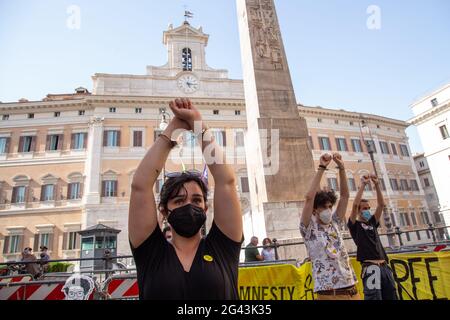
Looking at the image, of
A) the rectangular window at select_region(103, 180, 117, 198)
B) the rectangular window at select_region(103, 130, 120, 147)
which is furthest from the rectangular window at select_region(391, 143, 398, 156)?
the rectangular window at select_region(103, 180, 117, 198)

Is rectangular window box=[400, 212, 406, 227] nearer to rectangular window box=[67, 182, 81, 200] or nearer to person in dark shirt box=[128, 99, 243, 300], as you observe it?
rectangular window box=[67, 182, 81, 200]

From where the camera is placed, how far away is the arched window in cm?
3014

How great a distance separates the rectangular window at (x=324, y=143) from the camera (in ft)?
100

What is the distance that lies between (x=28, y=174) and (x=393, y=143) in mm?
40592

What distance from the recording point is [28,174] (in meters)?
23.8

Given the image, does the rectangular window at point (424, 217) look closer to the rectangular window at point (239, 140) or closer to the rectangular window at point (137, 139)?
the rectangular window at point (239, 140)

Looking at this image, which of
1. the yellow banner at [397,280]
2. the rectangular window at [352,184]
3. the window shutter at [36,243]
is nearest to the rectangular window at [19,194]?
the window shutter at [36,243]

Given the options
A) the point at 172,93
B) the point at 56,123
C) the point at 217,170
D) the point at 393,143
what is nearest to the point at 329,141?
the point at 393,143

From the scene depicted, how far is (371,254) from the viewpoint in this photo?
3195 mm

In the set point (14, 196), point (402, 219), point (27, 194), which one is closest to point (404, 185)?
point (402, 219)

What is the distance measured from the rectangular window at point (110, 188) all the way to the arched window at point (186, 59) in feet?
46.8

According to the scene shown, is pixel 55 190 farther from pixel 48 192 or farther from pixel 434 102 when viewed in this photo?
pixel 434 102

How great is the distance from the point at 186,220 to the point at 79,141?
27402 millimetres
